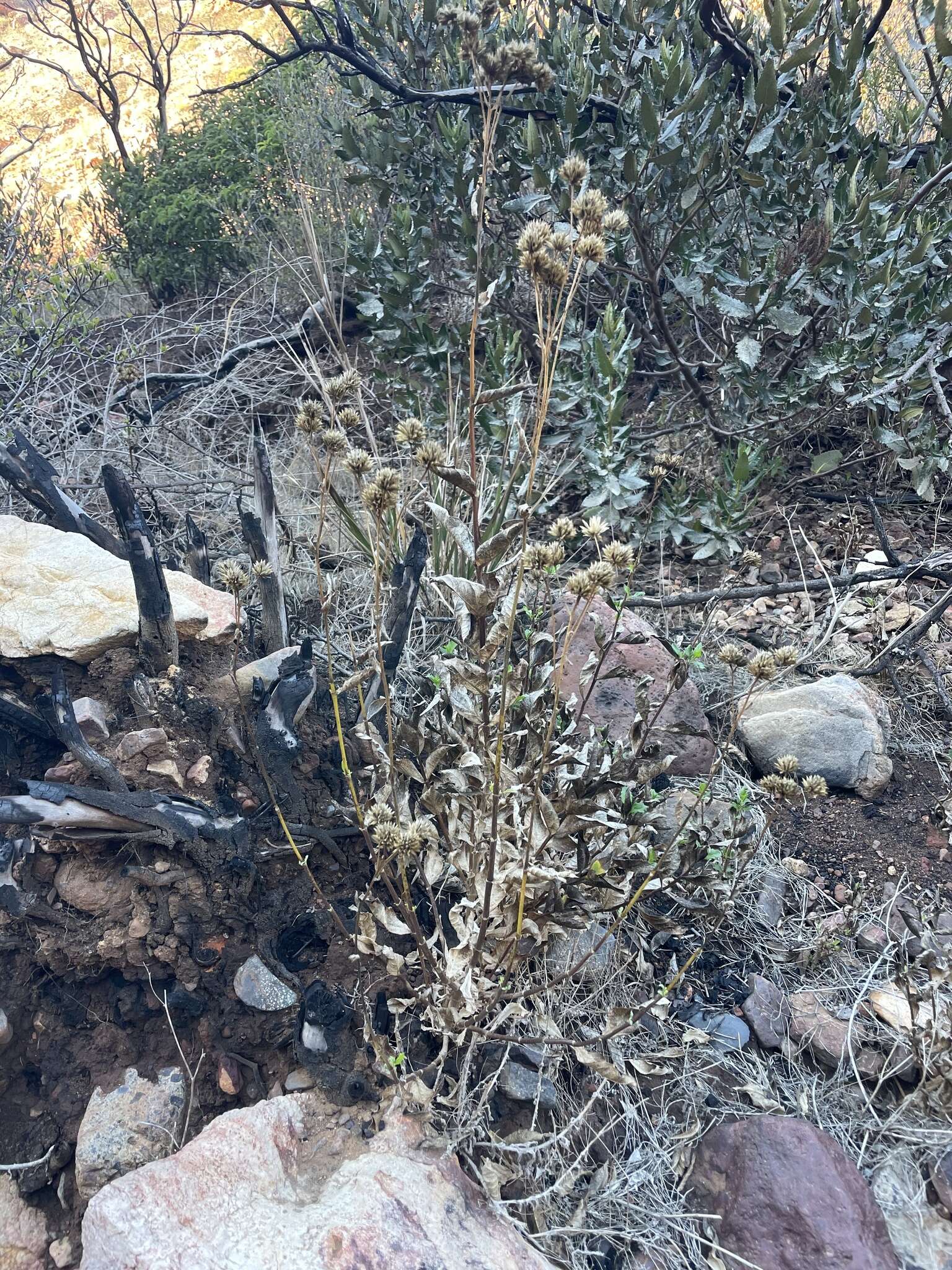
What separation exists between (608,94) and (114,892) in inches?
129

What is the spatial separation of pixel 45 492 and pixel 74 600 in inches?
20.8

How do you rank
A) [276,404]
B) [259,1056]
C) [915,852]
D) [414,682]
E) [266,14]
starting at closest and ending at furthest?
[259,1056] → [915,852] → [414,682] → [276,404] → [266,14]

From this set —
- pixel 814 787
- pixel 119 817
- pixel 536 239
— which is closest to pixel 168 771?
pixel 119 817

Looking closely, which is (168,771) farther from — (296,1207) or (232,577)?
(296,1207)

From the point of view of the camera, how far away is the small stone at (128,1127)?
1.53 metres

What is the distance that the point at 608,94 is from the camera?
10.6ft

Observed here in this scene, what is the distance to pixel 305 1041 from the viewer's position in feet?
5.49

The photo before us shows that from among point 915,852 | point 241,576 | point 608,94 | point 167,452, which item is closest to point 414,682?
point 241,576

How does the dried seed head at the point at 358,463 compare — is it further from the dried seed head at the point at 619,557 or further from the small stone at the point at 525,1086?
the small stone at the point at 525,1086

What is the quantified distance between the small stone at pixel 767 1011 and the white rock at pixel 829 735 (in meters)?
0.69

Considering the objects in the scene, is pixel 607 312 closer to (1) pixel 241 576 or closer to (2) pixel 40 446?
(1) pixel 241 576

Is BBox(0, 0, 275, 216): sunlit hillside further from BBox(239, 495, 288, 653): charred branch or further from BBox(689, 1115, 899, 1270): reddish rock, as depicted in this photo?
BBox(689, 1115, 899, 1270): reddish rock

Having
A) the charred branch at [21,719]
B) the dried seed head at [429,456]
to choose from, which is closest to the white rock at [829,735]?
the dried seed head at [429,456]

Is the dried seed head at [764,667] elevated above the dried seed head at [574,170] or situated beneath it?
situated beneath
